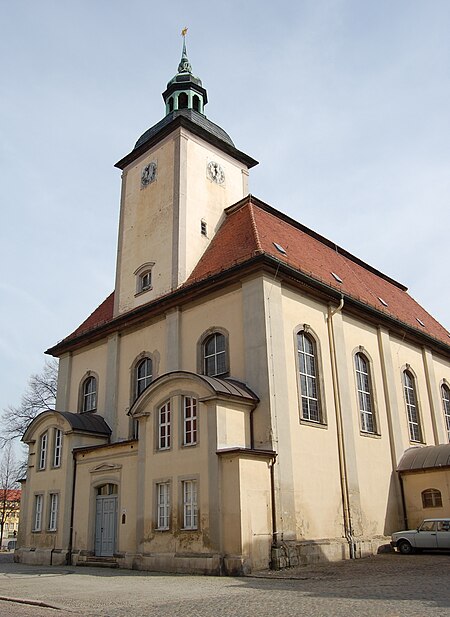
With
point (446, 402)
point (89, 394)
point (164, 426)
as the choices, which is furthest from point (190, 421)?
point (446, 402)

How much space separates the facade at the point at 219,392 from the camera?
16859 millimetres

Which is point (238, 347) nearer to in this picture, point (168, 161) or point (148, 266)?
point (148, 266)

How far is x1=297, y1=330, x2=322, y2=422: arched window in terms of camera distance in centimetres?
1941

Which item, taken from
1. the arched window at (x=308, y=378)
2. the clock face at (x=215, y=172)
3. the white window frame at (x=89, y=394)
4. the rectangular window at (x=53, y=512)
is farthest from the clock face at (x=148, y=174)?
the rectangular window at (x=53, y=512)

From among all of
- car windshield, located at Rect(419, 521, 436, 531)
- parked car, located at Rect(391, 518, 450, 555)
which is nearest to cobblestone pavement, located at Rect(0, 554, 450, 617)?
parked car, located at Rect(391, 518, 450, 555)

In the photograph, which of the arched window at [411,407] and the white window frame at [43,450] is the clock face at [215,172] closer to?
the arched window at [411,407]

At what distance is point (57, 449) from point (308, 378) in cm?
1023

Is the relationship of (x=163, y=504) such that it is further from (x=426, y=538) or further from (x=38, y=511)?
(x=426, y=538)

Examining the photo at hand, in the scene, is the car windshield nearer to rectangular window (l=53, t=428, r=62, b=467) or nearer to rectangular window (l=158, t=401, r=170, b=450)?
rectangular window (l=158, t=401, r=170, b=450)

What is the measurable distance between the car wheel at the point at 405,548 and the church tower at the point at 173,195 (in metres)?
11.9

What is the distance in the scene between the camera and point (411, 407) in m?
25.4

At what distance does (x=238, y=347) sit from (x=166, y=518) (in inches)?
222

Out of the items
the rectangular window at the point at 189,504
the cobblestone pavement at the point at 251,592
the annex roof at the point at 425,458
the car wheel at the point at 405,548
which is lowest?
the cobblestone pavement at the point at 251,592

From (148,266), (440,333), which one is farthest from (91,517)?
(440,333)
